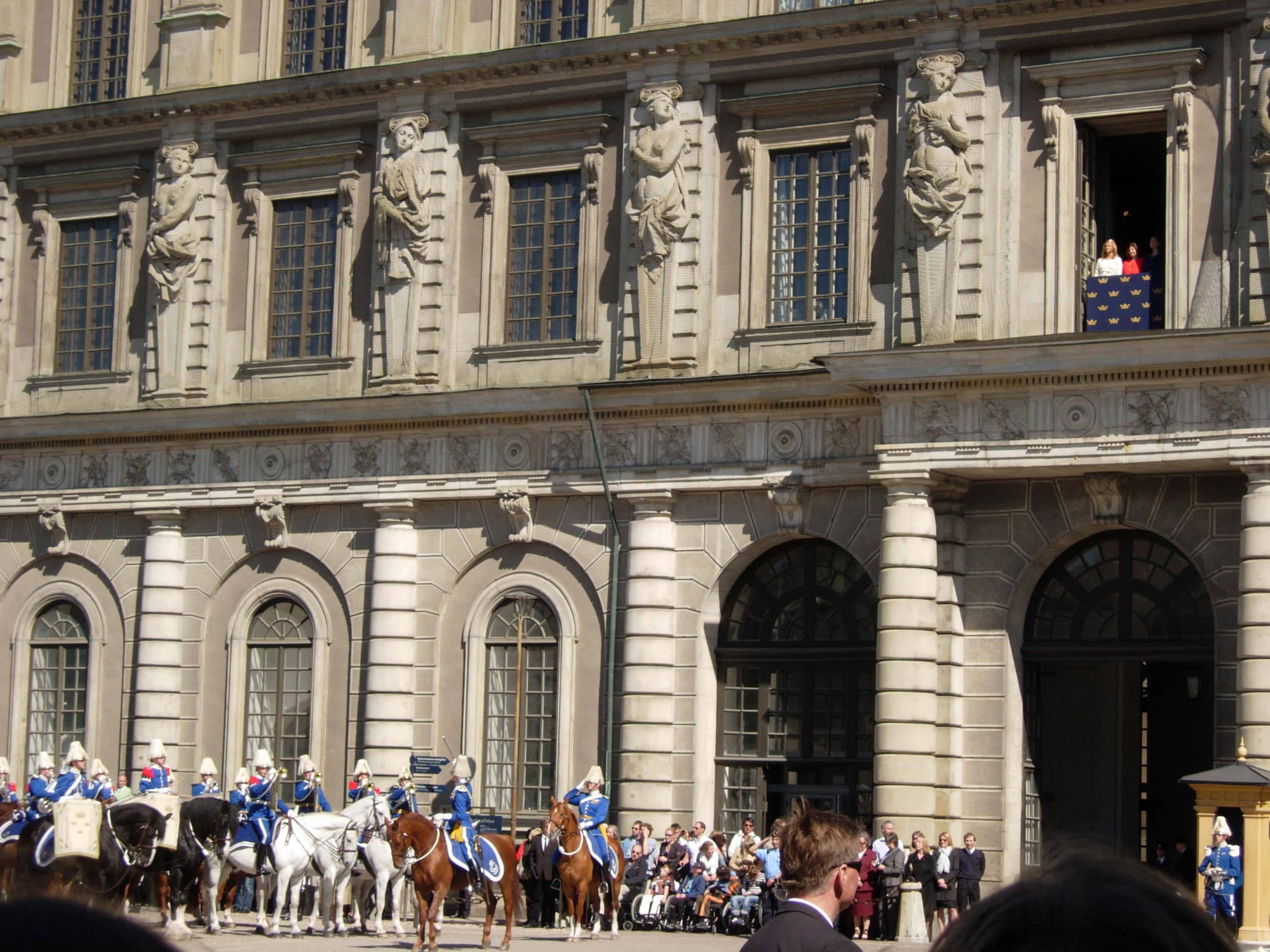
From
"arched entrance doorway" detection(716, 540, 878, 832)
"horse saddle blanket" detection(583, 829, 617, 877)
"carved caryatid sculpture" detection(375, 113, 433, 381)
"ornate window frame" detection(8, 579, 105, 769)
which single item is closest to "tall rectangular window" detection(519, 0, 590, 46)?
"carved caryatid sculpture" detection(375, 113, 433, 381)

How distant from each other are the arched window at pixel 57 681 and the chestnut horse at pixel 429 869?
14262mm

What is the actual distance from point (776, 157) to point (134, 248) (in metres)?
13.4

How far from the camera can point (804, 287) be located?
32031 mm

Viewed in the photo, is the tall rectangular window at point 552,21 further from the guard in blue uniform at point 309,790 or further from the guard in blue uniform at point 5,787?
the guard in blue uniform at point 5,787

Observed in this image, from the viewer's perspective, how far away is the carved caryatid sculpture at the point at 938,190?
29859 mm

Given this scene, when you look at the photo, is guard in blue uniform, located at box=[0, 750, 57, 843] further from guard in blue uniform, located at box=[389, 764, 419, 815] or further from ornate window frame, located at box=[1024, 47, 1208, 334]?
ornate window frame, located at box=[1024, 47, 1208, 334]

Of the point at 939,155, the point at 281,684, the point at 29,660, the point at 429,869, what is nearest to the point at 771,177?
the point at 939,155

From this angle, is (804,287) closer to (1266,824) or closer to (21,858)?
(1266,824)

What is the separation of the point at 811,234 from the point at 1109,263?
5117mm

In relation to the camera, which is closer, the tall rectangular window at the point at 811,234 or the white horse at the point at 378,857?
the white horse at the point at 378,857

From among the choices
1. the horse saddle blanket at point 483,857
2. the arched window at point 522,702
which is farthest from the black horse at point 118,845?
the arched window at point 522,702

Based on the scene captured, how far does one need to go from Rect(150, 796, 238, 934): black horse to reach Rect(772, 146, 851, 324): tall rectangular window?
12097 mm

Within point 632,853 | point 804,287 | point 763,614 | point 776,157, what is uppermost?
point 776,157

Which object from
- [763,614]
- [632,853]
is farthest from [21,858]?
[763,614]
